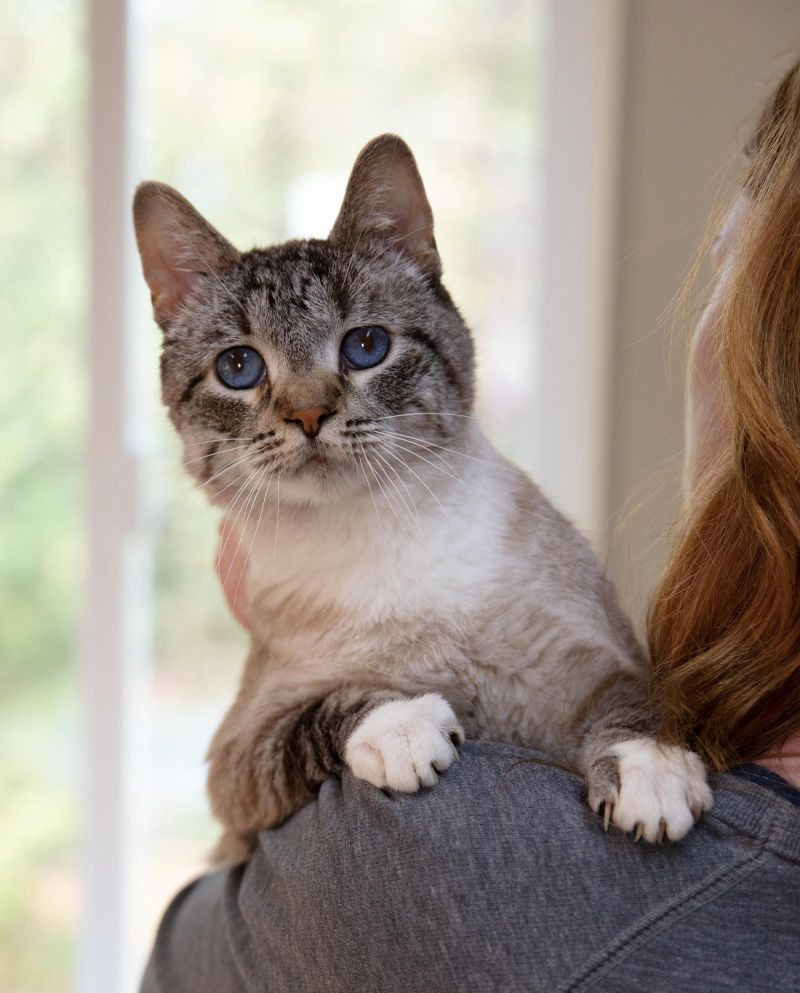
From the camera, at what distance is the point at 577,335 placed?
2896 millimetres

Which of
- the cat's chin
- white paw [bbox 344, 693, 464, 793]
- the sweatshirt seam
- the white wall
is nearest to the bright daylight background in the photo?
the white wall

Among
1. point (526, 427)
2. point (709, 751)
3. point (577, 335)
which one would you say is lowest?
point (709, 751)

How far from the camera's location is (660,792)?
98 centimetres

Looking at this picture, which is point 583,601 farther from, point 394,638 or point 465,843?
point 465,843

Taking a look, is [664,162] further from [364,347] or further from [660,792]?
[660,792]

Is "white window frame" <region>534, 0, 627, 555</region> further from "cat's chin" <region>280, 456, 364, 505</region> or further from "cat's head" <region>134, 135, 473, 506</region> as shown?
"cat's chin" <region>280, 456, 364, 505</region>

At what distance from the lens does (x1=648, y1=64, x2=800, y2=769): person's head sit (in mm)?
1037

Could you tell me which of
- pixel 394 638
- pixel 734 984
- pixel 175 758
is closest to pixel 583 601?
pixel 394 638

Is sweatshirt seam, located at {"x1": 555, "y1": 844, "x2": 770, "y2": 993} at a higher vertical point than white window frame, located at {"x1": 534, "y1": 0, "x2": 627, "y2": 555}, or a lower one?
lower

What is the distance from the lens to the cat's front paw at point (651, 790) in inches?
37.9

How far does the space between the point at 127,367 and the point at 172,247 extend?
1149 millimetres

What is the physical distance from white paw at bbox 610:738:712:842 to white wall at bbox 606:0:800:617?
1.28m

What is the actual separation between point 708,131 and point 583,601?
5.65 ft

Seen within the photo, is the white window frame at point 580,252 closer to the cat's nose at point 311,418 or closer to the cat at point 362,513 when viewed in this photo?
the cat at point 362,513
